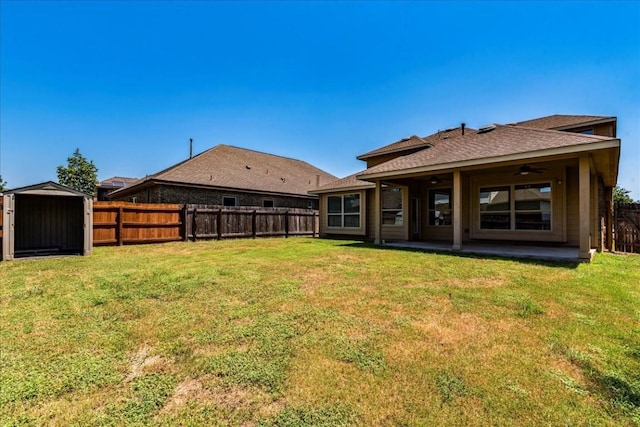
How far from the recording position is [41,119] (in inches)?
782

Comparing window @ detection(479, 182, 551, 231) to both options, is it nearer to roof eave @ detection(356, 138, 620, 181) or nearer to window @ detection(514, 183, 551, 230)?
window @ detection(514, 183, 551, 230)

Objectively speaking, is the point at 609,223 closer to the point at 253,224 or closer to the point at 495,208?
the point at 495,208

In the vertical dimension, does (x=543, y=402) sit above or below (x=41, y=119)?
below

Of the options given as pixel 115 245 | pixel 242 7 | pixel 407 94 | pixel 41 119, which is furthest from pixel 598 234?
pixel 41 119

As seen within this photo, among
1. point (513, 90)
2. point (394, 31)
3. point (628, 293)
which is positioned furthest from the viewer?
point (513, 90)

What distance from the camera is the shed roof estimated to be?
26.7 feet

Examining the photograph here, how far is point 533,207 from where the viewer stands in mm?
10047

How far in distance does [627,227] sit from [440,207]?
6.67m

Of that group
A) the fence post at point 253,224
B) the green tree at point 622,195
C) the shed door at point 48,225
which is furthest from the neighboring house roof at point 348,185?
the green tree at point 622,195

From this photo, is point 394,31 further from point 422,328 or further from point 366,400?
point 366,400

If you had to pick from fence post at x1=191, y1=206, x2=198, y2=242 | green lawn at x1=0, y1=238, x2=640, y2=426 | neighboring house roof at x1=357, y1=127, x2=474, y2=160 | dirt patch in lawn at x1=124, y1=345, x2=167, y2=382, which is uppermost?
neighboring house roof at x1=357, y1=127, x2=474, y2=160

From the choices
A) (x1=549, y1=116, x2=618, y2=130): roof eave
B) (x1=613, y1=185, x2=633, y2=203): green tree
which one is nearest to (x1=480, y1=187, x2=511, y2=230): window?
(x1=549, y1=116, x2=618, y2=130): roof eave

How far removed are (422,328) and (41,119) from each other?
26874 mm

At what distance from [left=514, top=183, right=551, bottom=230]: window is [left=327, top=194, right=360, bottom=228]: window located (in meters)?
Result: 6.21
